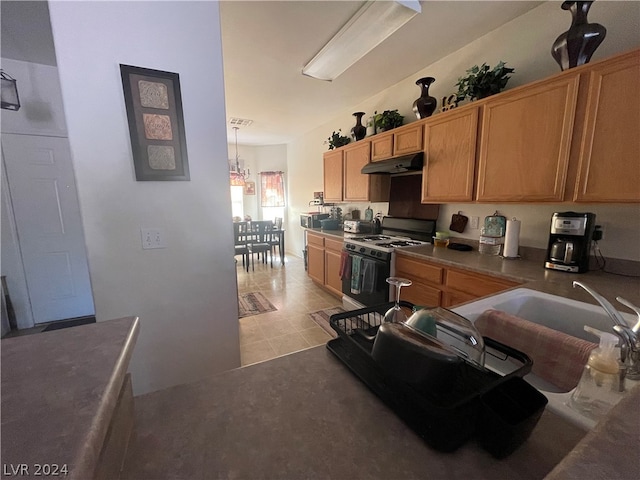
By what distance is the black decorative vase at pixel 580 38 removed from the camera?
4.83ft

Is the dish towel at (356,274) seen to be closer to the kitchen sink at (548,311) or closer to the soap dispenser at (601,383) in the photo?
the kitchen sink at (548,311)

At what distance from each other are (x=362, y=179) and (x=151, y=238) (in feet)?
8.30

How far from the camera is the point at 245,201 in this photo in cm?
697

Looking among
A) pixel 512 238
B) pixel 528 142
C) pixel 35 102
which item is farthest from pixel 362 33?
pixel 35 102

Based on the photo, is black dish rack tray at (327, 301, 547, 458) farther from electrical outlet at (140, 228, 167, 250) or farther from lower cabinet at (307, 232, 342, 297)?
lower cabinet at (307, 232, 342, 297)

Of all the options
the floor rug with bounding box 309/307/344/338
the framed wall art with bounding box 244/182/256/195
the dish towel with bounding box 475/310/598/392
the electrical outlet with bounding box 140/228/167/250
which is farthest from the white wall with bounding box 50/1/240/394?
the framed wall art with bounding box 244/182/256/195

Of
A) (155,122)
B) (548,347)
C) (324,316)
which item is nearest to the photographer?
(548,347)

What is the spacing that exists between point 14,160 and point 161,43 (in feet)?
8.29

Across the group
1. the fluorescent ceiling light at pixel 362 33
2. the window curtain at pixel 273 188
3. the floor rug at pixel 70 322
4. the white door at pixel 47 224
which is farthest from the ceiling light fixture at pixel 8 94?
the window curtain at pixel 273 188

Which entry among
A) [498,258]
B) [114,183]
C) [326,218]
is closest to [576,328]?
[498,258]

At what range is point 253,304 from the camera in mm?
3475

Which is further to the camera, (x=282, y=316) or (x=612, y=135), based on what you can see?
(x=282, y=316)

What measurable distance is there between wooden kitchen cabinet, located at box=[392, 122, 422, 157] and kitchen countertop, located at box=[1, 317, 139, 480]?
2.66 meters

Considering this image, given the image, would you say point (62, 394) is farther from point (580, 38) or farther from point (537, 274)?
point (580, 38)
